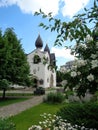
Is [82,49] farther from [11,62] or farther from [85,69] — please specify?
[11,62]

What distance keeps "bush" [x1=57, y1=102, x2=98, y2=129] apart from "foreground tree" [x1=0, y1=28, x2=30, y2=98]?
1711cm

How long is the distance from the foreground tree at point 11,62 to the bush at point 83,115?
1711 centimetres

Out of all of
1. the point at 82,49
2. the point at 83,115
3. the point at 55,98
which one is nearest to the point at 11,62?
the point at 55,98

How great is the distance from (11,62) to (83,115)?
1978cm

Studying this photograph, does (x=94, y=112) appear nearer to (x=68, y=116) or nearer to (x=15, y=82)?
(x=68, y=116)

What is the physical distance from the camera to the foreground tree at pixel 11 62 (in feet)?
88.3

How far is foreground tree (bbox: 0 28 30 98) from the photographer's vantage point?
88.3 ft

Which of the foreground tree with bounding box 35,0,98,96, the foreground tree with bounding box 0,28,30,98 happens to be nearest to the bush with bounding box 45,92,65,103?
the foreground tree with bounding box 0,28,30,98

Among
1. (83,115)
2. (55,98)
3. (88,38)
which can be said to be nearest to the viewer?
(88,38)

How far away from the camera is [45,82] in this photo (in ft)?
229

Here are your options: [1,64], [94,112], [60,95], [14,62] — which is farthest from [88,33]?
[14,62]

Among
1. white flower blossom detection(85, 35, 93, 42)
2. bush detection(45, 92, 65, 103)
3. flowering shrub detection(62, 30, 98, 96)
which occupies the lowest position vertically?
bush detection(45, 92, 65, 103)

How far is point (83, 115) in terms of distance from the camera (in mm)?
9211

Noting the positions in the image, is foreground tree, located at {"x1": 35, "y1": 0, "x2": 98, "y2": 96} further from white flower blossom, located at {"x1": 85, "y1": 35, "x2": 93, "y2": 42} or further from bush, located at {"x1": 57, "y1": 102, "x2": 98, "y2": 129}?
bush, located at {"x1": 57, "y1": 102, "x2": 98, "y2": 129}
